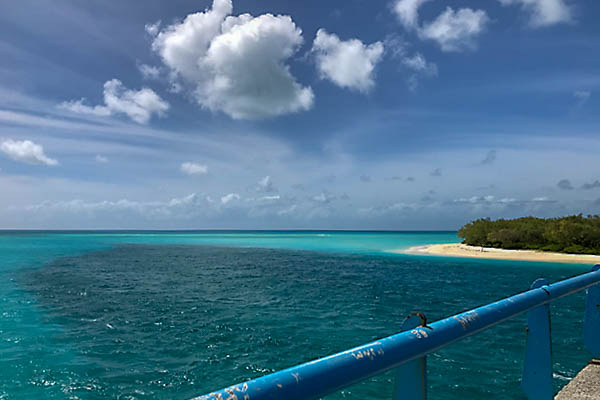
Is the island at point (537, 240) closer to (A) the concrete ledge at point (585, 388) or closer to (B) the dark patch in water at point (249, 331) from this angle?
(B) the dark patch in water at point (249, 331)

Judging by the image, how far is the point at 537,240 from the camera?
5881 centimetres

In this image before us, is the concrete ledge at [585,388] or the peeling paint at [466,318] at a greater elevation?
the peeling paint at [466,318]

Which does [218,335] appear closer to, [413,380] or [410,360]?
[413,380]

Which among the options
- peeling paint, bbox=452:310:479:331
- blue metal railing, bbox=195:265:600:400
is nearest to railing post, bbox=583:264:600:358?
blue metal railing, bbox=195:265:600:400

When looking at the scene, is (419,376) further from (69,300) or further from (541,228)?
(541,228)

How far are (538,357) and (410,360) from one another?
2.02 meters

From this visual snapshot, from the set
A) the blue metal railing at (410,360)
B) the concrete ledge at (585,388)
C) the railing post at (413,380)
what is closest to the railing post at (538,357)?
the blue metal railing at (410,360)

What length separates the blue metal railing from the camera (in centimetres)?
97

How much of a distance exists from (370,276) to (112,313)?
1994 cm

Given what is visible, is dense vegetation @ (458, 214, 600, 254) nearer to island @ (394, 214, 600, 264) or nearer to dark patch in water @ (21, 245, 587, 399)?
island @ (394, 214, 600, 264)

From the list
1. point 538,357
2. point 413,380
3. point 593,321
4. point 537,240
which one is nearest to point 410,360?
point 413,380

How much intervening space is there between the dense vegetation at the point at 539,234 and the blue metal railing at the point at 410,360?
58134 mm

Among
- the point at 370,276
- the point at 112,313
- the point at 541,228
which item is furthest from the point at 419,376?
the point at 541,228

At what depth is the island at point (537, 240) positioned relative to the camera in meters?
48.4
